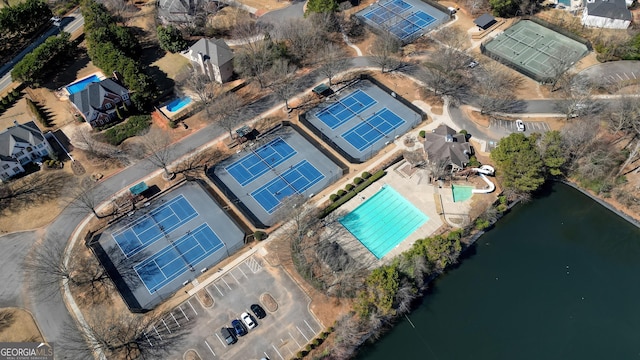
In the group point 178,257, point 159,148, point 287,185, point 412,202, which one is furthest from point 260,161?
point 412,202

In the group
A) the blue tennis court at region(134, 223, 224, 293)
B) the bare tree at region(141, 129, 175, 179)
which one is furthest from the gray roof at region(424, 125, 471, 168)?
the bare tree at region(141, 129, 175, 179)

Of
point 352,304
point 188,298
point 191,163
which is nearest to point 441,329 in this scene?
point 352,304

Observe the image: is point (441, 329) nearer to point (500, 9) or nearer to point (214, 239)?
point (214, 239)

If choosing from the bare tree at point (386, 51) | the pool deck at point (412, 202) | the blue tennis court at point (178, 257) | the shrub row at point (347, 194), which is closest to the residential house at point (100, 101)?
the blue tennis court at point (178, 257)

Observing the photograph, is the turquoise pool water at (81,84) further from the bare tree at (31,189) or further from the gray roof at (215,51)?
the gray roof at (215,51)

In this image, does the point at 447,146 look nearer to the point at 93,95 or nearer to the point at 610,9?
the point at 610,9
